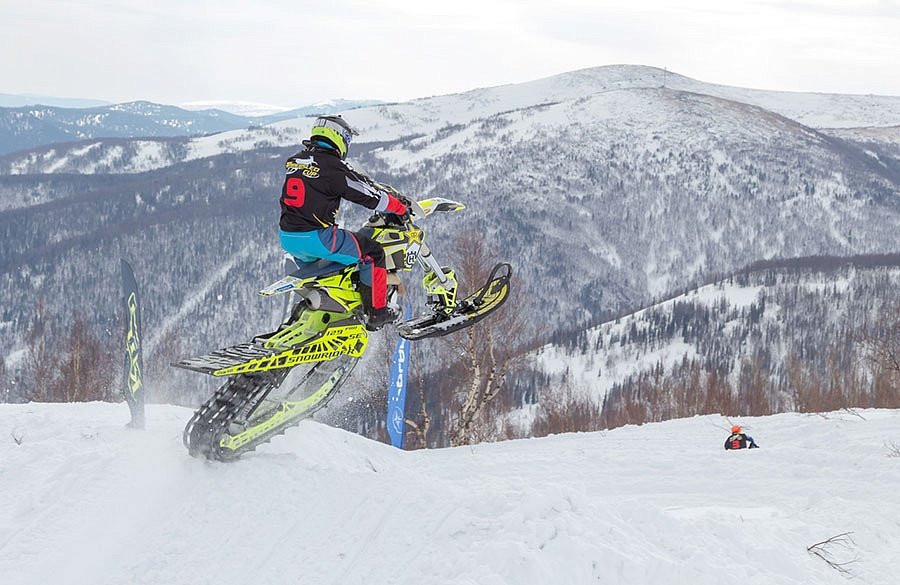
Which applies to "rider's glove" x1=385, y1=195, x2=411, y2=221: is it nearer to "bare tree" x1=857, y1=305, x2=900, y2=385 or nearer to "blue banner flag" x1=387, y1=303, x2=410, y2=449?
"blue banner flag" x1=387, y1=303, x2=410, y2=449

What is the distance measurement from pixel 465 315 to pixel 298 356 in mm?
3481

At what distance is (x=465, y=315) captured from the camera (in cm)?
1134

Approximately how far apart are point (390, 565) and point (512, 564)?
1.11 m

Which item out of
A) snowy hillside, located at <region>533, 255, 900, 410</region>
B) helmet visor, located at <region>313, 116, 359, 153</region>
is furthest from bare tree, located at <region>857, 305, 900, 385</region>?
snowy hillside, located at <region>533, 255, 900, 410</region>

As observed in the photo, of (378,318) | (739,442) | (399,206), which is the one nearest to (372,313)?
(378,318)

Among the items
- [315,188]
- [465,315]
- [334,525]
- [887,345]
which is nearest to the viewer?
[334,525]

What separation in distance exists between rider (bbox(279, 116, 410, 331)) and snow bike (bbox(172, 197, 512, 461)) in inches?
14.9

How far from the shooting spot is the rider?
26.9ft

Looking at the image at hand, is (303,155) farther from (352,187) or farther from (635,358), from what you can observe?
(635,358)

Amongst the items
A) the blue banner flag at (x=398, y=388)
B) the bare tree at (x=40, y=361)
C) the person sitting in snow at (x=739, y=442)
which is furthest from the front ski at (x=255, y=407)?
the bare tree at (x=40, y=361)

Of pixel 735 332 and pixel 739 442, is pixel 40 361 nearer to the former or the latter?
pixel 739 442

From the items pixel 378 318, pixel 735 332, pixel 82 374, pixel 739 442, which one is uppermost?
pixel 378 318

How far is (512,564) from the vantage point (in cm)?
607

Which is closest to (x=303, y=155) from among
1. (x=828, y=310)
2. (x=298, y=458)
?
(x=298, y=458)
